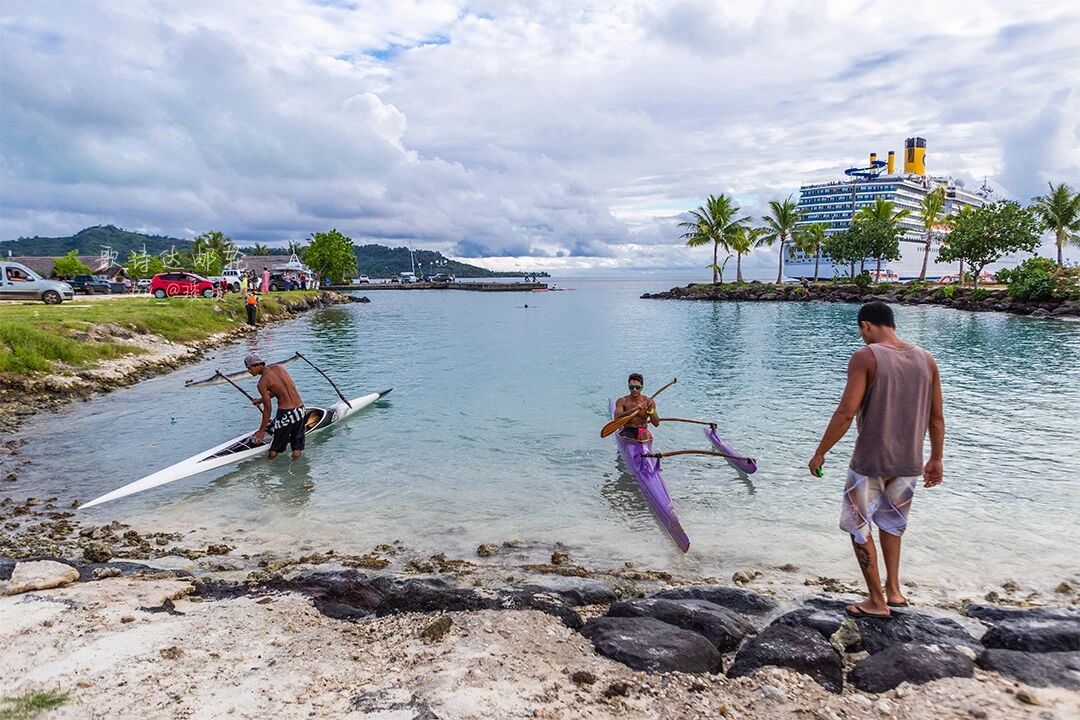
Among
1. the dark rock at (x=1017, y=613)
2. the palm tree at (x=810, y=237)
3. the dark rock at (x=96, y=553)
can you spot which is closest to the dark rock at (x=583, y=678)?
the dark rock at (x=1017, y=613)

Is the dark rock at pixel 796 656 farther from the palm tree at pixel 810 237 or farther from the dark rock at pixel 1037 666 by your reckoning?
the palm tree at pixel 810 237

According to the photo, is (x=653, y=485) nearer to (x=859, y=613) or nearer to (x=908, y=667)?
(x=859, y=613)

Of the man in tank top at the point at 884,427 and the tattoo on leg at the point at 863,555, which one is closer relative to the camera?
Answer: the man in tank top at the point at 884,427

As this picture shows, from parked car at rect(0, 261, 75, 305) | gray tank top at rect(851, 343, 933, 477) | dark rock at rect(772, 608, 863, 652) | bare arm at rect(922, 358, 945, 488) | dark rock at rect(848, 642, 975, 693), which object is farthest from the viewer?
parked car at rect(0, 261, 75, 305)

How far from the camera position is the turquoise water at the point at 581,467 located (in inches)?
363

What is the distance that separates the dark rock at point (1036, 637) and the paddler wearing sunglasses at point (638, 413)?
6817mm

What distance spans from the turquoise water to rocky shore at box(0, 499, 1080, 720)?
175 cm

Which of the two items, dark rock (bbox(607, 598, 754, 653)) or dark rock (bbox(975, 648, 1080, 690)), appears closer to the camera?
dark rock (bbox(975, 648, 1080, 690))

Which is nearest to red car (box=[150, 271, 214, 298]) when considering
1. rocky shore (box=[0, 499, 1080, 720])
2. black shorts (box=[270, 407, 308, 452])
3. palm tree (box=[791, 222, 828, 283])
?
black shorts (box=[270, 407, 308, 452])

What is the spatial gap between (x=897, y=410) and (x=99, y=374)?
2397 centimetres

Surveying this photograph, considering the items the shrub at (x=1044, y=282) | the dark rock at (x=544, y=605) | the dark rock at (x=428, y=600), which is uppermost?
the shrub at (x=1044, y=282)

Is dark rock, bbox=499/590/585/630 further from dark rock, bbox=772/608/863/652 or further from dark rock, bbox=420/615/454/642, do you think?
dark rock, bbox=772/608/863/652

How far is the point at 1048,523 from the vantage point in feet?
31.5

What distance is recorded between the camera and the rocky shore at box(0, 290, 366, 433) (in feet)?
57.1
